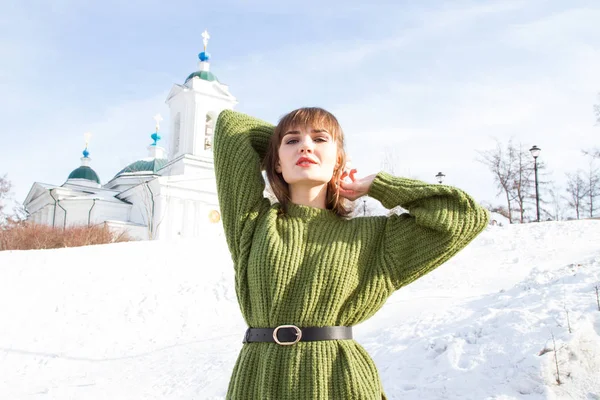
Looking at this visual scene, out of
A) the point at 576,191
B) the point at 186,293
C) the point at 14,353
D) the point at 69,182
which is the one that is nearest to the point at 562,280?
the point at 186,293

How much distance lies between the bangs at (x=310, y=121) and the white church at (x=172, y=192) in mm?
28194

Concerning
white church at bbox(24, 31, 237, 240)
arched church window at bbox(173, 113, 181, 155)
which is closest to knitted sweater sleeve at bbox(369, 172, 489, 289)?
white church at bbox(24, 31, 237, 240)

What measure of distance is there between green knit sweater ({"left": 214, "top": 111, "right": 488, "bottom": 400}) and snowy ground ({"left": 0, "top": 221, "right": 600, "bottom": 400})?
133 inches

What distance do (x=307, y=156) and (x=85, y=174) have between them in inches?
1533

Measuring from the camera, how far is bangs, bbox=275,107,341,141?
8.69ft

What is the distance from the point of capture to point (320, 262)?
7.89 feet

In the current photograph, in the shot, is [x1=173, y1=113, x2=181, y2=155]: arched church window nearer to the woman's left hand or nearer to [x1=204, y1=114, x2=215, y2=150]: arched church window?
[x1=204, y1=114, x2=215, y2=150]: arched church window

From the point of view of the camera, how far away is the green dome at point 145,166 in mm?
38694

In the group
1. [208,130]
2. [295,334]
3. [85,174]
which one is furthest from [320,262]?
[85,174]

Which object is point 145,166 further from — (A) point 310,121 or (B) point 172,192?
(A) point 310,121

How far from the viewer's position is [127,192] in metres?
33.7

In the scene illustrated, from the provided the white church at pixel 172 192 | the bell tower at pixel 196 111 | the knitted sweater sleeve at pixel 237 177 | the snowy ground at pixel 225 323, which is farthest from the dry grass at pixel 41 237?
the knitted sweater sleeve at pixel 237 177

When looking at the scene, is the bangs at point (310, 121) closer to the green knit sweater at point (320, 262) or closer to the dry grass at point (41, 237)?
the green knit sweater at point (320, 262)

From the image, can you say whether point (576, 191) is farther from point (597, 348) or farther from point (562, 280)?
point (597, 348)
